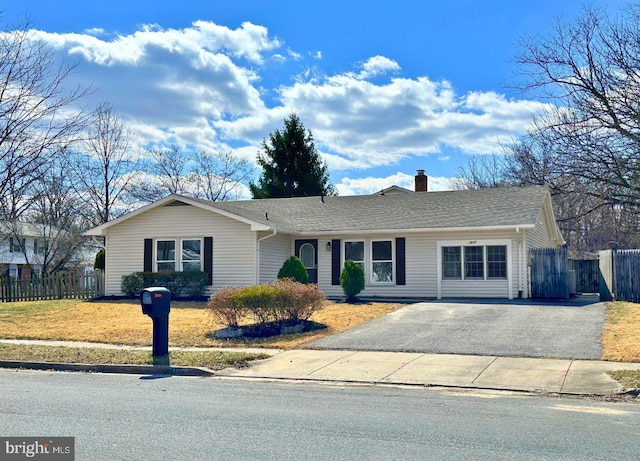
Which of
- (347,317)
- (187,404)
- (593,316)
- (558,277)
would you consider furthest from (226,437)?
(558,277)

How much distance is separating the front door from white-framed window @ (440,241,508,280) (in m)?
5.09

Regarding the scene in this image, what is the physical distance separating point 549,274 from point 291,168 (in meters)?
28.9

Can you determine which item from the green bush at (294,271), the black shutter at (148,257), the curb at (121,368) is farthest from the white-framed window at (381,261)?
the curb at (121,368)

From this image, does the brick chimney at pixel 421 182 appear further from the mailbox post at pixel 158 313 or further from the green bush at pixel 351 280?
the mailbox post at pixel 158 313

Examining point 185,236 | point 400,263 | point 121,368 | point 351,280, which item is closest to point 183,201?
Answer: point 185,236

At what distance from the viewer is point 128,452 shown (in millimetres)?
5949

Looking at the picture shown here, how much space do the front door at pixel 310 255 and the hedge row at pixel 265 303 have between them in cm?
952

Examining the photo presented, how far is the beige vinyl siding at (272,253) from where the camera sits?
24.4 m

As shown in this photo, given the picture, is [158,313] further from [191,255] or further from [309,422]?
[191,255]

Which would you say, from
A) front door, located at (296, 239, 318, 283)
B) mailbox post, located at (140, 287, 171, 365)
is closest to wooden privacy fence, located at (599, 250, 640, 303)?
front door, located at (296, 239, 318, 283)

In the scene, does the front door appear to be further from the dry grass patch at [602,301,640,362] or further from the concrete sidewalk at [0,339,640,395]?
the concrete sidewalk at [0,339,640,395]

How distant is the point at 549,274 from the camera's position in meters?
23.2

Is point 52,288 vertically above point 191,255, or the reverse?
point 191,255

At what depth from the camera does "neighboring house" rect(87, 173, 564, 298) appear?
23.4 m
